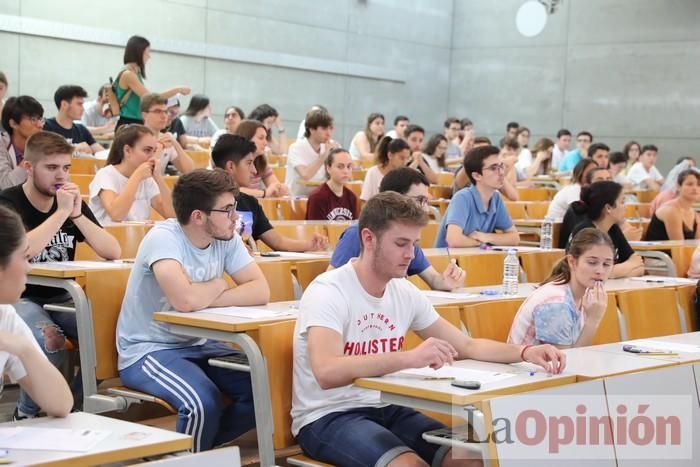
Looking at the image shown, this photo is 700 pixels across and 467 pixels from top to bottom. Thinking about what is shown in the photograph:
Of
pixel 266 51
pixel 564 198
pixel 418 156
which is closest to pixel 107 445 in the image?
pixel 564 198

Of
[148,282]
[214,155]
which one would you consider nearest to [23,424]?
[148,282]

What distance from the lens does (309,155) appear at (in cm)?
893

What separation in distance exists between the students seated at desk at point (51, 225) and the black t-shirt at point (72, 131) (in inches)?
144

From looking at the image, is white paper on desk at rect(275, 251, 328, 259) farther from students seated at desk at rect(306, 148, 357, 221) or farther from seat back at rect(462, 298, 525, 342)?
students seated at desk at rect(306, 148, 357, 221)

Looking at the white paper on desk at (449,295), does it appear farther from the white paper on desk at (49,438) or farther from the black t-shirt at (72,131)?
the black t-shirt at (72,131)

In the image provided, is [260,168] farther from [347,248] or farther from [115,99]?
[347,248]

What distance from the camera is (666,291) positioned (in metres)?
4.74

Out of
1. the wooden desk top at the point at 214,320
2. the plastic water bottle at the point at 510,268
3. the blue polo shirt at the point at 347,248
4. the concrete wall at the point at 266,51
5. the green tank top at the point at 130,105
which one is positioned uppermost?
the concrete wall at the point at 266,51

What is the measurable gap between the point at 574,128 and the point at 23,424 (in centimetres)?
1414

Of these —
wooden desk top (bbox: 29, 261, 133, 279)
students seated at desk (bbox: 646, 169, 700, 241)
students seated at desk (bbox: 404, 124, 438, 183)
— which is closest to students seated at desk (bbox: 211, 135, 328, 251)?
wooden desk top (bbox: 29, 261, 133, 279)

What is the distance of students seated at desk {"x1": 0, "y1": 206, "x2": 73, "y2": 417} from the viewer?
2281mm

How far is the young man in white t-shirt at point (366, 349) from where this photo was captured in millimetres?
2893

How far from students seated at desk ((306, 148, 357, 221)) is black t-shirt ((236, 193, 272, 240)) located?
58.3 inches

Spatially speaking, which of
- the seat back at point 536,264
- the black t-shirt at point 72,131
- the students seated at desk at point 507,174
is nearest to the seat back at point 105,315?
the seat back at point 536,264
